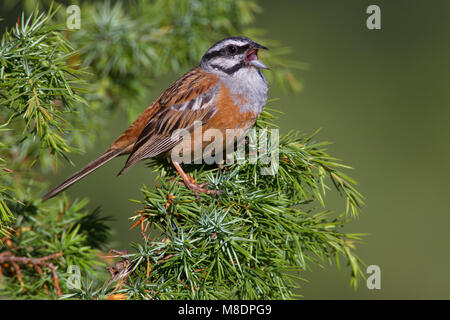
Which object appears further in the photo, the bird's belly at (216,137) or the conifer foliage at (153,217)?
the bird's belly at (216,137)

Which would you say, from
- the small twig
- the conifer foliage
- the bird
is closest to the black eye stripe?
the bird

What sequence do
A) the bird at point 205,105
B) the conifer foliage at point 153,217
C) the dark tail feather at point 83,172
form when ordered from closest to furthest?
the conifer foliage at point 153,217 < the dark tail feather at point 83,172 < the bird at point 205,105

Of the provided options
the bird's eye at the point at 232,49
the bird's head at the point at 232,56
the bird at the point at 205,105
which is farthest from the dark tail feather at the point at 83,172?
the bird's eye at the point at 232,49

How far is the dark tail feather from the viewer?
7.21 ft

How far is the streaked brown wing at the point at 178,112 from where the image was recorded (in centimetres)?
262

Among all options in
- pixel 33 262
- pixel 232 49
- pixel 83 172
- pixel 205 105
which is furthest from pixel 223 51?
pixel 33 262

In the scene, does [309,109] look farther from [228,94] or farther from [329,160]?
[329,160]

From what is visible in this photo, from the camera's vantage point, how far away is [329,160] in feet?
6.29

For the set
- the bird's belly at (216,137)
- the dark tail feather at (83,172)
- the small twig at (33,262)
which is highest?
the bird's belly at (216,137)

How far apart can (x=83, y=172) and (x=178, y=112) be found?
640 millimetres

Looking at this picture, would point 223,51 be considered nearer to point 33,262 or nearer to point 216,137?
point 216,137

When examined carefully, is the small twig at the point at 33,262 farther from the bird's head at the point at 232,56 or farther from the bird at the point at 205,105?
the bird's head at the point at 232,56

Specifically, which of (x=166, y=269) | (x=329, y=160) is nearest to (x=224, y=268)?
(x=166, y=269)
